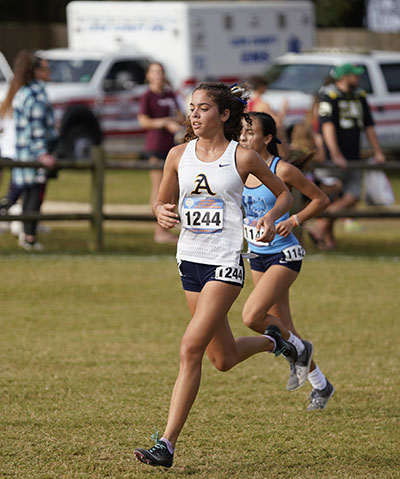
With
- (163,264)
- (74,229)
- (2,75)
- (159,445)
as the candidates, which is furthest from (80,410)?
(2,75)

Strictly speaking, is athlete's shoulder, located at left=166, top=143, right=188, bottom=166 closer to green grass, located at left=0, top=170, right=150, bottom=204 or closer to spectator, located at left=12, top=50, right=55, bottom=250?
spectator, located at left=12, top=50, right=55, bottom=250

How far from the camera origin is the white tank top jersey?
16.5 feet

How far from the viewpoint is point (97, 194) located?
11.8 meters

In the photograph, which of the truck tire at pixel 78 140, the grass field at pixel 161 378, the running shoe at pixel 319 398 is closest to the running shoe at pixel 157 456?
the grass field at pixel 161 378

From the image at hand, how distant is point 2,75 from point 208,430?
17.0 metres

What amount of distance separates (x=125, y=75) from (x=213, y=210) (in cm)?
1682

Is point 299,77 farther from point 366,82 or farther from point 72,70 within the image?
point 72,70

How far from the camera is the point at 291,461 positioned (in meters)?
5.20

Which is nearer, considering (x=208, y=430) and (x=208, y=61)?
(x=208, y=430)

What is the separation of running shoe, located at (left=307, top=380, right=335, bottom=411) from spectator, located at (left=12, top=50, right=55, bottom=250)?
5.74m

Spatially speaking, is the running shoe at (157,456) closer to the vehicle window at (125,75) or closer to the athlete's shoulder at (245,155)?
the athlete's shoulder at (245,155)

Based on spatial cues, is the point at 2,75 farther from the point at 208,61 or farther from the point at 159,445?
the point at 159,445

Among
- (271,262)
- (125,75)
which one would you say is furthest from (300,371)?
(125,75)

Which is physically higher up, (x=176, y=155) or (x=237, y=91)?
(x=237, y=91)
